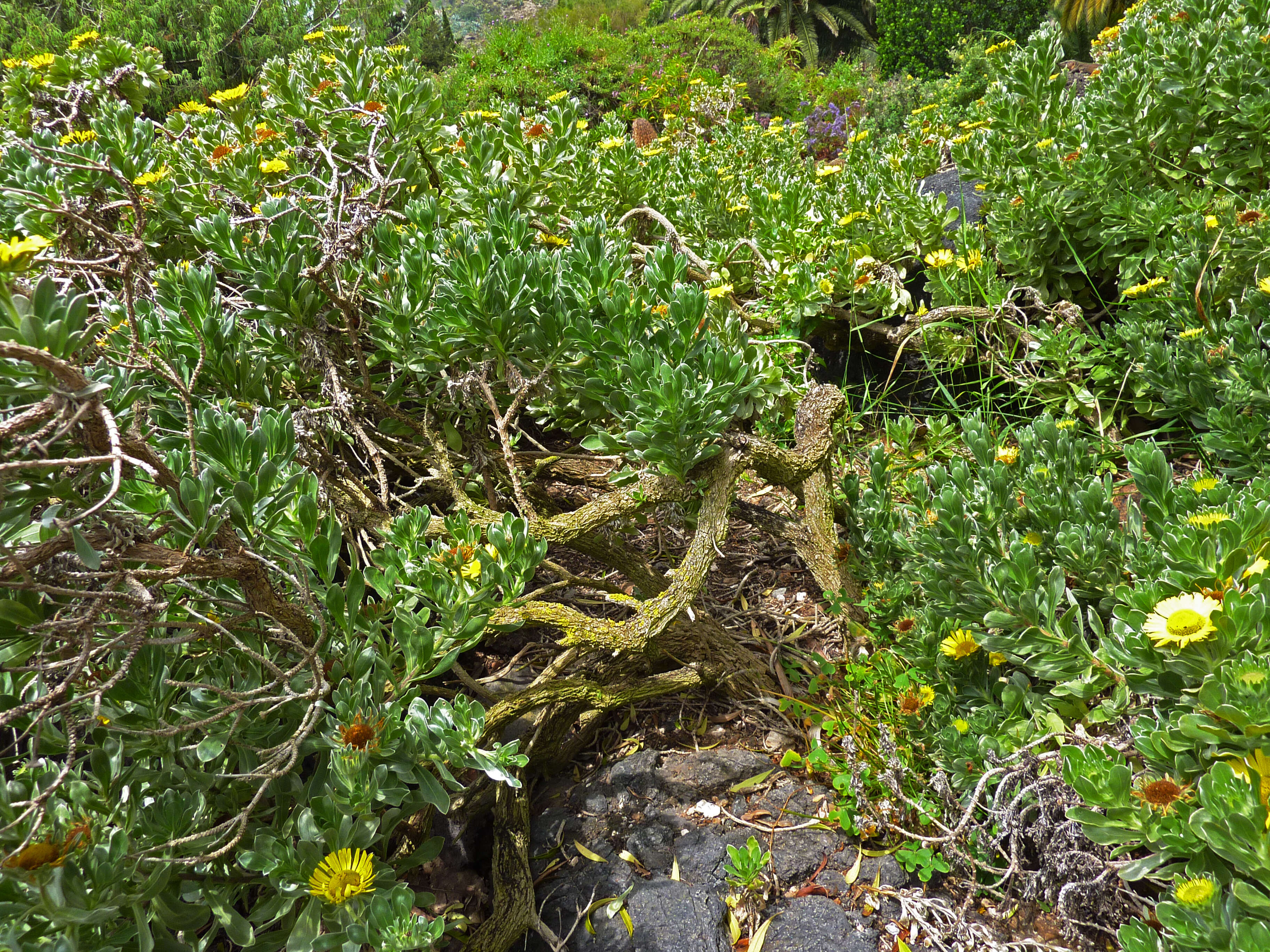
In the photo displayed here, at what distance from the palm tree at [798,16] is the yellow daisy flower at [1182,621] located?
967 inches

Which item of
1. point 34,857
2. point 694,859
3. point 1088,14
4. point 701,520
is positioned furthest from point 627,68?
point 34,857

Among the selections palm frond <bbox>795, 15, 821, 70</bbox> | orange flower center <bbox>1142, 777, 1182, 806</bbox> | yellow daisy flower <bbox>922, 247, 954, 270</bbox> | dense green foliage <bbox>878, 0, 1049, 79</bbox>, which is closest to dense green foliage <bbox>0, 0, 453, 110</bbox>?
yellow daisy flower <bbox>922, 247, 954, 270</bbox>

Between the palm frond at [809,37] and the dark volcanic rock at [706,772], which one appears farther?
the palm frond at [809,37]

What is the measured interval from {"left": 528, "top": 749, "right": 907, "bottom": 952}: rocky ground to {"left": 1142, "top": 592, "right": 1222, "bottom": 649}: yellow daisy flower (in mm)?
763

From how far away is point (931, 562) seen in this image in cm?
179

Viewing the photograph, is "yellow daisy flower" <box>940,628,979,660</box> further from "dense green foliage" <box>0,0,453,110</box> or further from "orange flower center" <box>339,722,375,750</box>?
"dense green foliage" <box>0,0,453,110</box>

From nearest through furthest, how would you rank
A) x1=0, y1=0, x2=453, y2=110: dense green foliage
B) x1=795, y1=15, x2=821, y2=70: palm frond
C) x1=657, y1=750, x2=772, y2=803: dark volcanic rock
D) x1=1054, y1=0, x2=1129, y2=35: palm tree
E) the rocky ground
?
the rocky ground, x1=657, y1=750, x2=772, y2=803: dark volcanic rock, x1=0, y1=0, x2=453, y2=110: dense green foliage, x1=1054, y1=0, x2=1129, y2=35: palm tree, x1=795, y1=15, x2=821, y2=70: palm frond

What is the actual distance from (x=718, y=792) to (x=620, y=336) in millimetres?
1146

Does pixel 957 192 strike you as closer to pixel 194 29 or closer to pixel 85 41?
pixel 85 41

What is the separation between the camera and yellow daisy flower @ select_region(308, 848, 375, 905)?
132 cm

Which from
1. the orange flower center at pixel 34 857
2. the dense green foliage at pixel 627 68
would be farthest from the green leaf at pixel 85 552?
the dense green foliage at pixel 627 68

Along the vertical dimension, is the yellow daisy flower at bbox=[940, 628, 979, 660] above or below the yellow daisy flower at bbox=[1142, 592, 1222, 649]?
below

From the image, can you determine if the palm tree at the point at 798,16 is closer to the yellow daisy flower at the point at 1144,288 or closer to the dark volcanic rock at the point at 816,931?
the yellow daisy flower at the point at 1144,288

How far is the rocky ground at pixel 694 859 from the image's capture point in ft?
5.37
